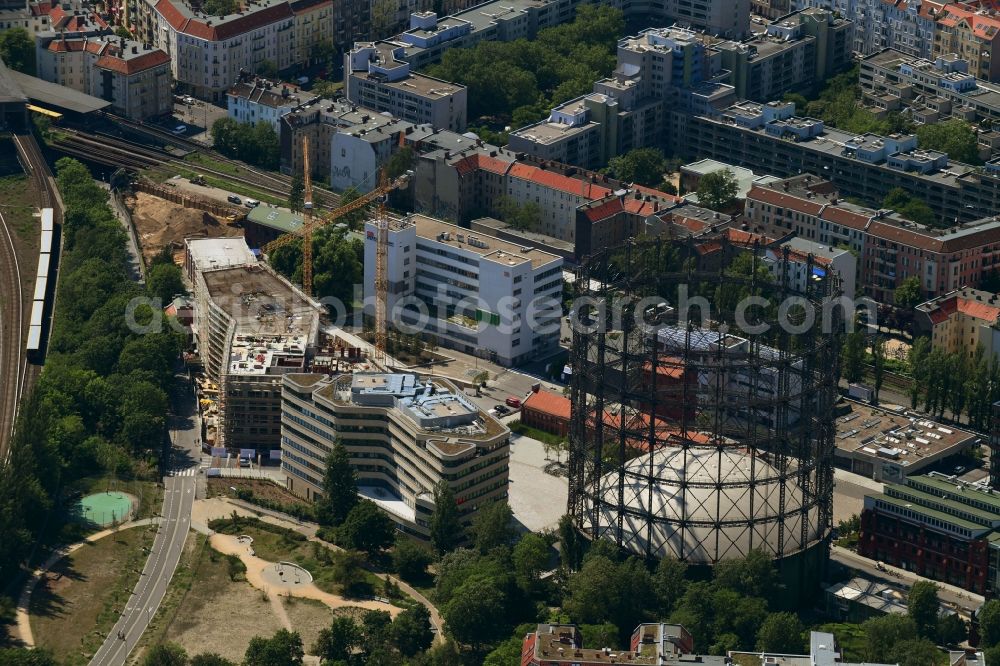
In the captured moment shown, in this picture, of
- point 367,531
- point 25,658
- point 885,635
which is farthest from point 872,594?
point 25,658

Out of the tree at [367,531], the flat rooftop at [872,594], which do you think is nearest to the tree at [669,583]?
the flat rooftop at [872,594]

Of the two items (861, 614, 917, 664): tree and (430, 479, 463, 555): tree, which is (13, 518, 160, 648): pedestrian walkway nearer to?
(430, 479, 463, 555): tree

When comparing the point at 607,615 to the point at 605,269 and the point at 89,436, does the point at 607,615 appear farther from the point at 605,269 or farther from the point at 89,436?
the point at 89,436

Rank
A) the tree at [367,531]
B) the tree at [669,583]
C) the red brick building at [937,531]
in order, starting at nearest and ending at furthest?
the tree at [669,583] < the red brick building at [937,531] < the tree at [367,531]

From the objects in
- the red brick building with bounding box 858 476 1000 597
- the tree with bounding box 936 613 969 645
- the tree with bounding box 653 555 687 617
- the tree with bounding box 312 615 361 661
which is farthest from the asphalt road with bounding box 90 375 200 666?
the tree with bounding box 936 613 969 645

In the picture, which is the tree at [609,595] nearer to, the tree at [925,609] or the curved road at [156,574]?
the tree at [925,609]
